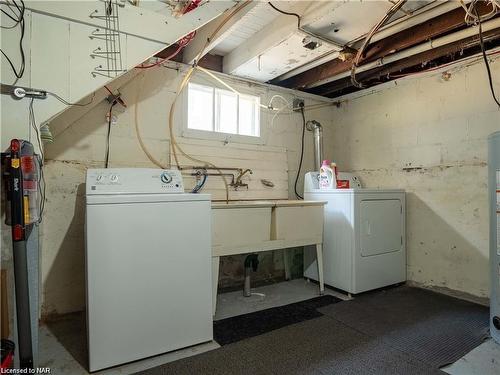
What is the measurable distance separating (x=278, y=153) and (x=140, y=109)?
146 centimetres

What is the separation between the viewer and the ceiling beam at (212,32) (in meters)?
1.94

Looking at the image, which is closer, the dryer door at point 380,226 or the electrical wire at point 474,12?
the electrical wire at point 474,12

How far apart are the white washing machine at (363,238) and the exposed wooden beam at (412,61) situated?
1.14m

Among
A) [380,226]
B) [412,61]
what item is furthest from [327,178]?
[412,61]

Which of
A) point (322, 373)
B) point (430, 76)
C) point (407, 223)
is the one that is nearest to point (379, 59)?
point (430, 76)

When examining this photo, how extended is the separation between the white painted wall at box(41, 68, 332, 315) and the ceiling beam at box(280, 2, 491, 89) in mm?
791

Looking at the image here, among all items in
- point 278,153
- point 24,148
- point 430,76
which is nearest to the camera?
point 24,148

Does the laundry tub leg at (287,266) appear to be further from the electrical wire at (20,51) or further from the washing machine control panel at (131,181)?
the electrical wire at (20,51)

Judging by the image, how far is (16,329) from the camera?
131cm

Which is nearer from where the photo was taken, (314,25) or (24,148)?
(24,148)

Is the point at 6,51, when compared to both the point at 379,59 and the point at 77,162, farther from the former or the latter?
the point at 379,59

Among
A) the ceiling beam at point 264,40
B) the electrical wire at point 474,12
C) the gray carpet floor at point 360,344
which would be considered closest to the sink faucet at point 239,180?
the ceiling beam at point 264,40

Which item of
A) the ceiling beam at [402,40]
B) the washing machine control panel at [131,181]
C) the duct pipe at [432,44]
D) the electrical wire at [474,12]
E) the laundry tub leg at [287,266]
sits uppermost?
the ceiling beam at [402,40]

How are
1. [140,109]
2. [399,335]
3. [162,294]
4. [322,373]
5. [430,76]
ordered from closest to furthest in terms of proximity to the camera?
[322,373] < [162,294] < [399,335] < [140,109] < [430,76]
